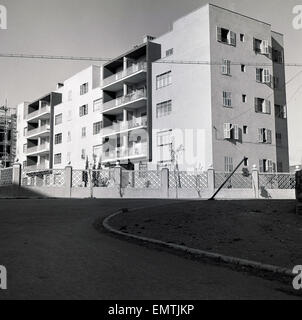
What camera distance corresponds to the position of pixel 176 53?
37188 millimetres

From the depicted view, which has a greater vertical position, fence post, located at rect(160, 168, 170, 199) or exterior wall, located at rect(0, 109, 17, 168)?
exterior wall, located at rect(0, 109, 17, 168)

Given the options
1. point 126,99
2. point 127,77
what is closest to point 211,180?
point 126,99

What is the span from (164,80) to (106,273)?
108 feet

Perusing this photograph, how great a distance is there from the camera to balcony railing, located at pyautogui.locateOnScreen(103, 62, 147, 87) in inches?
1542

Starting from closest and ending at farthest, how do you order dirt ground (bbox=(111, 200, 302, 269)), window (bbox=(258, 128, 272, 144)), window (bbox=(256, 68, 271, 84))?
dirt ground (bbox=(111, 200, 302, 269)) → window (bbox=(258, 128, 272, 144)) → window (bbox=(256, 68, 271, 84))

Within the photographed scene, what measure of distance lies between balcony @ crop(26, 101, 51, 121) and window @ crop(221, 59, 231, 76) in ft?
108

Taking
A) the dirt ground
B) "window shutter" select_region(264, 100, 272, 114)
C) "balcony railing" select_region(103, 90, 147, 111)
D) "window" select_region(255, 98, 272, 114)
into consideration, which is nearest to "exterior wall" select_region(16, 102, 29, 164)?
"balcony railing" select_region(103, 90, 147, 111)

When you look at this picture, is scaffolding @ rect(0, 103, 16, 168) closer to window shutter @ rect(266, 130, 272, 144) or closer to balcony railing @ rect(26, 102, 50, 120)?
balcony railing @ rect(26, 102, 50, 120)

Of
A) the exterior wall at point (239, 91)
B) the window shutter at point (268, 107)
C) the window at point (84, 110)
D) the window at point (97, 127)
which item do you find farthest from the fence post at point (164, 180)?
the window at point (84, 110)

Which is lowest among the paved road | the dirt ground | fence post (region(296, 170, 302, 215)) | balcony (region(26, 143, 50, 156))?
the paved road

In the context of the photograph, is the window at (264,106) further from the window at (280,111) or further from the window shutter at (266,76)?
the window shutter at (266,76)

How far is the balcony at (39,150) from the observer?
59906mm

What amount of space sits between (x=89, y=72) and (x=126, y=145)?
12574 millimetres
